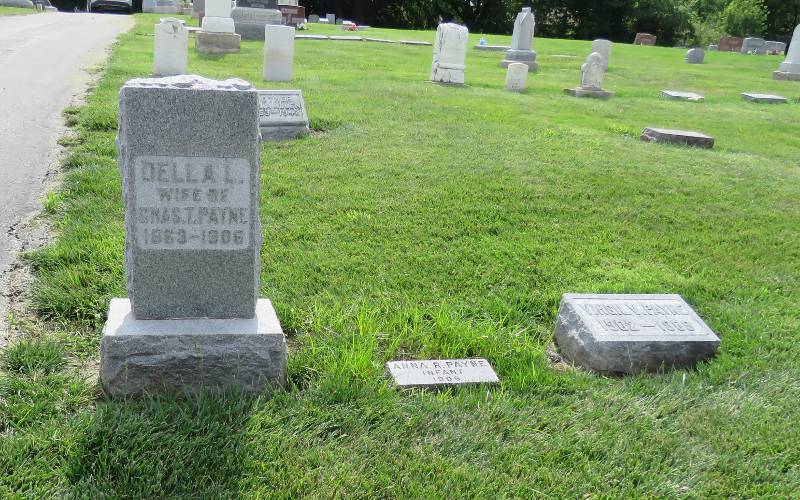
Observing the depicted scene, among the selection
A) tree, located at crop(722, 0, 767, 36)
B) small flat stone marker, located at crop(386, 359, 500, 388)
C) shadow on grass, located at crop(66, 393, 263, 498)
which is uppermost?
tree, located at crop(722, 0, 767, 36)

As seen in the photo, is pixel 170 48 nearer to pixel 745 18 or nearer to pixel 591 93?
pixel 591 93

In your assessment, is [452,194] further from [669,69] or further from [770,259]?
[669,69]

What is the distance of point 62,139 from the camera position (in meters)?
7.59

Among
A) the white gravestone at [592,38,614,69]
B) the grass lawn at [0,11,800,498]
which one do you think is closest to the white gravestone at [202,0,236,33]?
the grass lawn at [0,11,800,498]

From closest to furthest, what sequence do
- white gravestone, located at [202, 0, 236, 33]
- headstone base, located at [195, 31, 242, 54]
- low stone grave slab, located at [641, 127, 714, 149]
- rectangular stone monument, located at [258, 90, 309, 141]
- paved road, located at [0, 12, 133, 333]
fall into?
1. paved road, located at [0, 12, 133, 333]
2. rectangular stone monument, located at [258, 90, 309, 141]
3. low stone grave slab, located at [641, 127, 714, 149]
4. headstone base, located at [195, 31, 242, 54]
5. white gravestone, located at [202, 0, 236, 33]

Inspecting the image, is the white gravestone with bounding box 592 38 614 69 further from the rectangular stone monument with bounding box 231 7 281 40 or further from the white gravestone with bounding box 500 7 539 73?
the rectangular stone monument with bounding box 231 7 281 40

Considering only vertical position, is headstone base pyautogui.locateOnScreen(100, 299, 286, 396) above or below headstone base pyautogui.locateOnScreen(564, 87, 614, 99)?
below

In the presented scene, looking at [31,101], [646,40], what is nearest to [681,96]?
[31,101]

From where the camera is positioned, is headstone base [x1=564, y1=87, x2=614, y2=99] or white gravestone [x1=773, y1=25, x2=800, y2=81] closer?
headstone base [x1=564, y1=87, x2=614, y2=99]

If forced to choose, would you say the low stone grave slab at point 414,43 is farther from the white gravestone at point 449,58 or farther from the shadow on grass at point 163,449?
the shadow on grass at point 163,449

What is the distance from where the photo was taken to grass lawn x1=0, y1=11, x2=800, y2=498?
272cm

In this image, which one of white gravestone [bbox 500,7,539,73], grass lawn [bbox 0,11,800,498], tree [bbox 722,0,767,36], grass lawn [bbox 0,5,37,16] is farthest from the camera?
tree [bbox 722,0,767,36]

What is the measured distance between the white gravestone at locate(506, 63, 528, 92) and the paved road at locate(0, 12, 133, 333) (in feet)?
27.7

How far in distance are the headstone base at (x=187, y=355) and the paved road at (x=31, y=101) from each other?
1.11 metres
